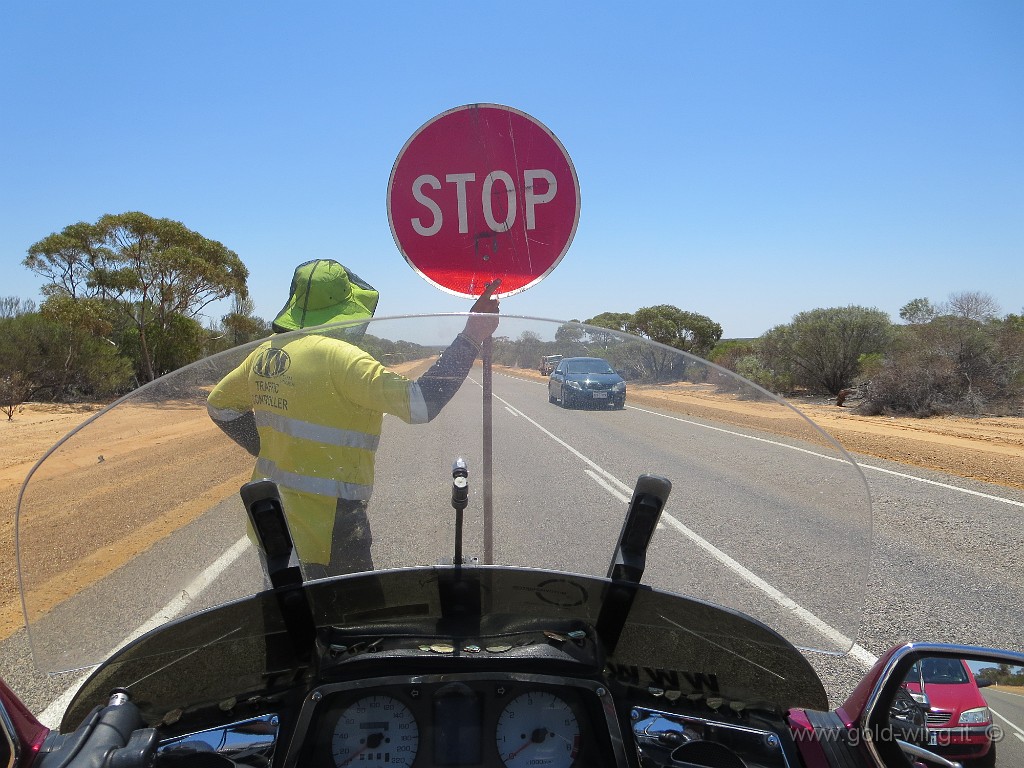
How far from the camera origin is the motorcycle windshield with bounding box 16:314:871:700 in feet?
5.37

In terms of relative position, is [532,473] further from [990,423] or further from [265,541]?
[990,423]

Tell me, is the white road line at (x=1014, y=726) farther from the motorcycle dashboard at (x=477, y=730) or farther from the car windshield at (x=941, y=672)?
the motorcycle dashboard at (x=477, y=730)

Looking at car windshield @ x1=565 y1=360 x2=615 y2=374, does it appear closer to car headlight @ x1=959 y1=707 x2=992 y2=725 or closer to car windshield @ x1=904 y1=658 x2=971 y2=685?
car windshield @ x1=904 y1=658 x2=971 y2=685

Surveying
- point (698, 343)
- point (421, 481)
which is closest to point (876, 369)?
point (698, 343)

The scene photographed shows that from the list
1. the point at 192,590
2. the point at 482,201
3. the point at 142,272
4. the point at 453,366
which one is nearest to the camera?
the point at 192,590

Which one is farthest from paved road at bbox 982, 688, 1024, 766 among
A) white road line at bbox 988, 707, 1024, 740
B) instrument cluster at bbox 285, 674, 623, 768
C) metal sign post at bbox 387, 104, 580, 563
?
metal sign post at bbox 387, 104, 580, 563

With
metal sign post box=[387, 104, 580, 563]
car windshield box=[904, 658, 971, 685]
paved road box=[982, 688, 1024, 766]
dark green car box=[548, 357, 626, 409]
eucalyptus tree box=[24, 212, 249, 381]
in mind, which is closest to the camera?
paved road box=[982, 688, 1024, 766]

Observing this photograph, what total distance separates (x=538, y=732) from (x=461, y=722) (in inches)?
6.2

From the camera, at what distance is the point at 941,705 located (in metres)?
1.44

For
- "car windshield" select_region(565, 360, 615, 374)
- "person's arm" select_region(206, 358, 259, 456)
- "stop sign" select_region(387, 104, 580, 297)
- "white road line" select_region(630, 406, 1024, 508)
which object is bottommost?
"white road line" select_region(630, 406, 1024, 508)

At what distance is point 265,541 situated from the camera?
1.65 m

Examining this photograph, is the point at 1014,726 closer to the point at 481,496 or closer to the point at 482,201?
the point at 481,496

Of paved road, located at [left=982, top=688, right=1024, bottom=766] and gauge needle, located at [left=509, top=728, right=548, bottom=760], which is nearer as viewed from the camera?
paved road, located at [left=982, top=688, right=1024, bottom=766]

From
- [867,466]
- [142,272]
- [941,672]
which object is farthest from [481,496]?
[142,272]
